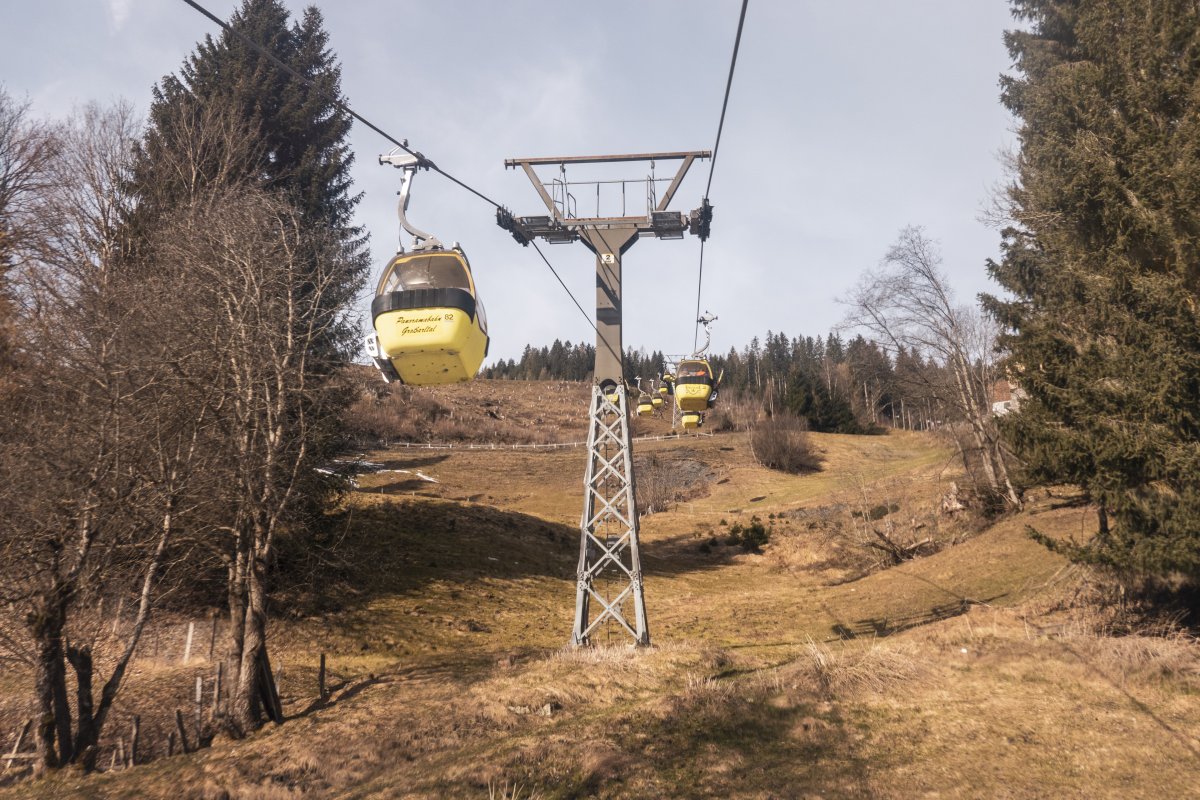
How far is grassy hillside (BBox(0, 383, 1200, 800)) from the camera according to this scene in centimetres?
782

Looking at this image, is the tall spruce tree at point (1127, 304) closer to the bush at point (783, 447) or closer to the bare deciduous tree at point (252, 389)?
the bare deciduous tree at point (252, 389)

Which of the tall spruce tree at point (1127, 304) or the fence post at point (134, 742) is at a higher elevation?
the tall spruce tree at point (1127, 304)

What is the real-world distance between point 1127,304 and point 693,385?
31.8ft

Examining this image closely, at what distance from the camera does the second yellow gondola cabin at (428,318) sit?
25.3 ft

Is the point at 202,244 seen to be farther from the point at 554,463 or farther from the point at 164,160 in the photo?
the point at 554,463

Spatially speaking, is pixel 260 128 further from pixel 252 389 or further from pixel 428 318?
pixel 428 318

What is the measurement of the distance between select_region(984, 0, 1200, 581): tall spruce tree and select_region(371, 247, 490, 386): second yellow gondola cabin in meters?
9.99

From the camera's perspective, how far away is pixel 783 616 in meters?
20.8

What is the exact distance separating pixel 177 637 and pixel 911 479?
41.4m

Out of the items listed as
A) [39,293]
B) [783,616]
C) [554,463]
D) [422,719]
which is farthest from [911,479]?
[39,293]

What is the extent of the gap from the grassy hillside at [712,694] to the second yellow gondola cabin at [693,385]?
6124 millimetres

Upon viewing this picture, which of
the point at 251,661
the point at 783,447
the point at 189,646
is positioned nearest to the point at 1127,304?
the point at 251,661

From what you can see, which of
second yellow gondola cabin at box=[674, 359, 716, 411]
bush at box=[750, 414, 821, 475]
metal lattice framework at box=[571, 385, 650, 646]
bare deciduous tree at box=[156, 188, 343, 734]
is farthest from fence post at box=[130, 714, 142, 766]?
bush at box=[750, 414, 821, 475]

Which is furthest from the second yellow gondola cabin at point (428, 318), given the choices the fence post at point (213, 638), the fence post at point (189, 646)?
the fence post at point (189, 646)
